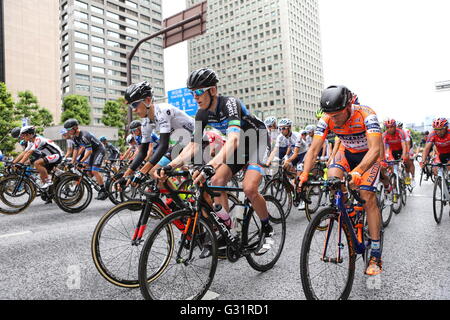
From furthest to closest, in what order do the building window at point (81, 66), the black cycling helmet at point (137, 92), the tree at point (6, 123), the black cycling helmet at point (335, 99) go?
the building window at point (81, 66), the tree at point (6, 123), the black cycling helmet at point (137, 92), the black cycling helmet at point (335, 99)

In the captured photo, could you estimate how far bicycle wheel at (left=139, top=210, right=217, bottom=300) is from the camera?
9.17ft

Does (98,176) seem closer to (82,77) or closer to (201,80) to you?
(201,80)

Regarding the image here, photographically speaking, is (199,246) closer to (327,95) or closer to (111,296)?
(111,296)

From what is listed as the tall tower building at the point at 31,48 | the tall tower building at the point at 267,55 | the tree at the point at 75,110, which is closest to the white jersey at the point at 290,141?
the tree at the point at 75,110

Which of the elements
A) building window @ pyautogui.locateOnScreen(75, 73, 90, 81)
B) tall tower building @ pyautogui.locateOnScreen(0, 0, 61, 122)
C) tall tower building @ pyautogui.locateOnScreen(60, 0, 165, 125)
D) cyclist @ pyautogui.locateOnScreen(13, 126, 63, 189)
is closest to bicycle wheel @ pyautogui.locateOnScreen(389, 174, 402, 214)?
cyclist @ pyautogui.locateOnScreen(13, 126, 63, 189)

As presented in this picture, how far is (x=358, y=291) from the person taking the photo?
305 centimetres

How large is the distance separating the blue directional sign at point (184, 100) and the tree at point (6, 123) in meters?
16.7

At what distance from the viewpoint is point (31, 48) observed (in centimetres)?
6300

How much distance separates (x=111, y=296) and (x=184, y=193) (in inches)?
45.6

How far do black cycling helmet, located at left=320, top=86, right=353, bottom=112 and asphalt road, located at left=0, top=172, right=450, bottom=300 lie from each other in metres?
1.80

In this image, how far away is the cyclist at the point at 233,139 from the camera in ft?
11.3

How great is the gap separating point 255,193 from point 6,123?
35.1 metres

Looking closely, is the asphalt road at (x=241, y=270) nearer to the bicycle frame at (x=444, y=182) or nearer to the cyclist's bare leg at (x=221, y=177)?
the bicycle frame at (x=444, y=182)

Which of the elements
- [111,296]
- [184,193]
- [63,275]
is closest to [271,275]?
[184,193]
